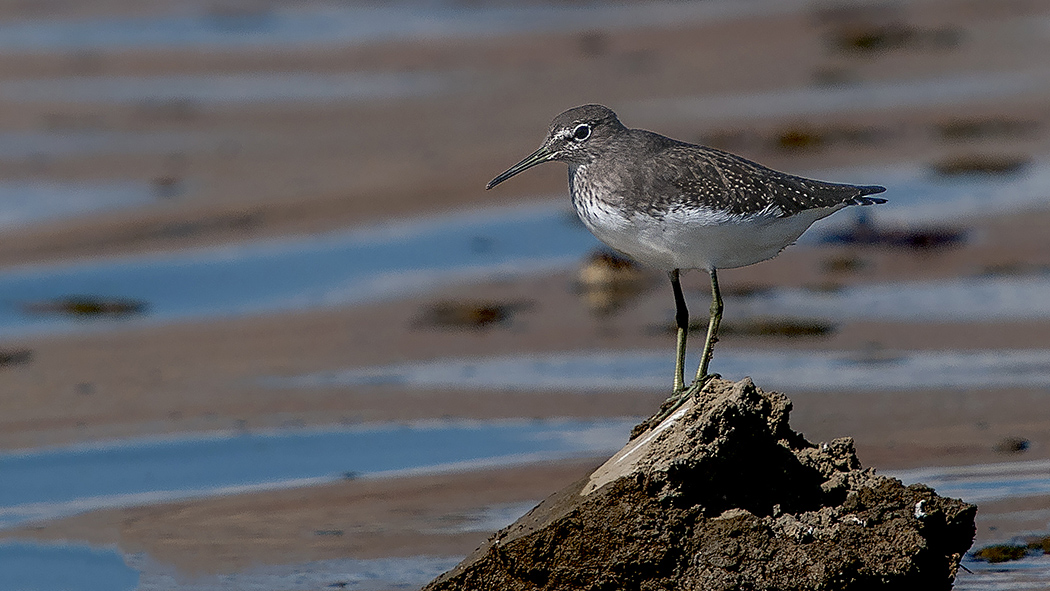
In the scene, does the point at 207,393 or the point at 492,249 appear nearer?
the point at 207,393

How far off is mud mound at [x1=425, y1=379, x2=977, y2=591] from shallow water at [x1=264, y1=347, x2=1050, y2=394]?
3429 mm

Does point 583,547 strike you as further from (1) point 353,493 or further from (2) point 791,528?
(1) point 353,493

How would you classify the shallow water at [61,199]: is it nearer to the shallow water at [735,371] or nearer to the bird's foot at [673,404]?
the shallow water at [735,371]

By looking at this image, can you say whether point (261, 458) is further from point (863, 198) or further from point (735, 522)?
point (735, 522)

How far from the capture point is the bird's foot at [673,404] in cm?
648

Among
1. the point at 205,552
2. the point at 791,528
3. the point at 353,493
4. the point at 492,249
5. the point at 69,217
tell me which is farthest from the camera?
the point at 69,217

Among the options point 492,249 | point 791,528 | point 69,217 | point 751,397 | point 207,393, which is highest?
point 69,217

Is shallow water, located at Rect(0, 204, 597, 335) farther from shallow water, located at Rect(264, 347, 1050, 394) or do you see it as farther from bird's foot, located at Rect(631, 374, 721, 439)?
bird's foot, located at Rect(631, 374, 721, 439)

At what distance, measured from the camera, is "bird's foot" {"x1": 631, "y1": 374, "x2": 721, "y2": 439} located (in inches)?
255

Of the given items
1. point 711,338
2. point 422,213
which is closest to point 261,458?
point 711,338

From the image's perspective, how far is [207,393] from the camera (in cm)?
1028

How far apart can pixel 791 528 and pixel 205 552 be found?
10.5 ft

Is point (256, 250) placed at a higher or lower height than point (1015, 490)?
higher

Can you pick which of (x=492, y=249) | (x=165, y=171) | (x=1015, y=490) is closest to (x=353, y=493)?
(x=1015, y=490)
